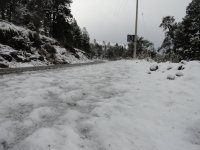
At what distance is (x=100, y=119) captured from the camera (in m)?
4.11

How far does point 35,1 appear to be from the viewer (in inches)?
1396

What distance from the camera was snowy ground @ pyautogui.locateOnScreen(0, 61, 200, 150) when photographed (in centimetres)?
322

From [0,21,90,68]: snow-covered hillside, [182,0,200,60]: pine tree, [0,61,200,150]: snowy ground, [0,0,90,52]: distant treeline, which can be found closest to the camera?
[0,61,200,150]: snowy ground

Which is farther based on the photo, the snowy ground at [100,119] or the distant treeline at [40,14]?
the distant treeline at [40,14]

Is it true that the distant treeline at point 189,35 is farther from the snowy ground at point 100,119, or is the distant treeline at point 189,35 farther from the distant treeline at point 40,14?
the snowy ground at point 100,119

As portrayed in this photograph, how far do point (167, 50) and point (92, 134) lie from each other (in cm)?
4685

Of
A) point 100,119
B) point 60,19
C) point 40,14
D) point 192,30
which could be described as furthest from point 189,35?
point 100,119

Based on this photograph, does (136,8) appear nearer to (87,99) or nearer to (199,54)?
(199,54)

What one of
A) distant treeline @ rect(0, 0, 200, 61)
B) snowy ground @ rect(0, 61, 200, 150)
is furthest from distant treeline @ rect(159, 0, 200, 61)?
snowy ground @ rect(0, 61, 200, 150)

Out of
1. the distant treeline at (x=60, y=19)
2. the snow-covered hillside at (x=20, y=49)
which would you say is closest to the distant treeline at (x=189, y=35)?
the distant treeline at (x=60, y=19)

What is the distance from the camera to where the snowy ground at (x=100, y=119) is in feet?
10.6

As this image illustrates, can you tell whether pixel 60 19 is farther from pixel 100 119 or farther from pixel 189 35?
pixel 100 119

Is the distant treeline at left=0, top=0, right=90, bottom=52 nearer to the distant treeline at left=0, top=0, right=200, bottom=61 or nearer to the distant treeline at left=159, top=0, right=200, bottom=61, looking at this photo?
the distant treeline at left=0, top=0, right=200, bottom=61

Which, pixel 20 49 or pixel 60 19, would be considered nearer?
pixel 20 49
